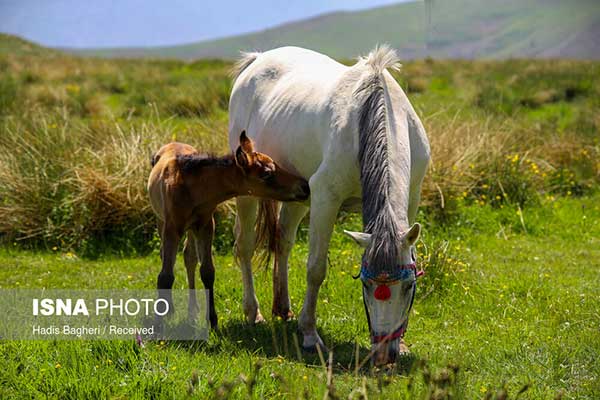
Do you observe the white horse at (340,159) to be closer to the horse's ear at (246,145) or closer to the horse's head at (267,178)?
the horse's head at (267,178)

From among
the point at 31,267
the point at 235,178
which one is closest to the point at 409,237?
the point at 235,178

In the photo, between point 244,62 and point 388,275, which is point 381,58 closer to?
point 388,275

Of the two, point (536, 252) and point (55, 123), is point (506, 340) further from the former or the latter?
point (55, 123)

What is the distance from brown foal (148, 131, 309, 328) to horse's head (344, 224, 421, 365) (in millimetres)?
1080

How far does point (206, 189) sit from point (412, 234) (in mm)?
1809

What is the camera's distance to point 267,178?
206 inches

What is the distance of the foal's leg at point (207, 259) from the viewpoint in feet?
18.9

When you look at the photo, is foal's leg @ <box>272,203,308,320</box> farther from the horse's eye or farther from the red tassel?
the red tassel

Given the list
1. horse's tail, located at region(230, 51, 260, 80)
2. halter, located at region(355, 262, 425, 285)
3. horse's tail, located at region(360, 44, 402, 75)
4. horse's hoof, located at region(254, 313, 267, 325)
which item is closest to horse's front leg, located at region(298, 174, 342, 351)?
horse's hoof, located at region(254, 313, 267, 325)

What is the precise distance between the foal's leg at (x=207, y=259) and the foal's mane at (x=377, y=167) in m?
1.53

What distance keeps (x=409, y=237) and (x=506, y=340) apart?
167 centimetres

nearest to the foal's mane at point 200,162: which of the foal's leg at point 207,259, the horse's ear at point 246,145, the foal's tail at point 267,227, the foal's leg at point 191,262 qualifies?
the horse's ear at point 246,145

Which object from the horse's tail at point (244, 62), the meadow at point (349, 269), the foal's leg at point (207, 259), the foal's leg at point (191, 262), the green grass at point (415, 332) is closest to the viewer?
the green grass at point (415, 332)

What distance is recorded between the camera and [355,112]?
16.6 feet
